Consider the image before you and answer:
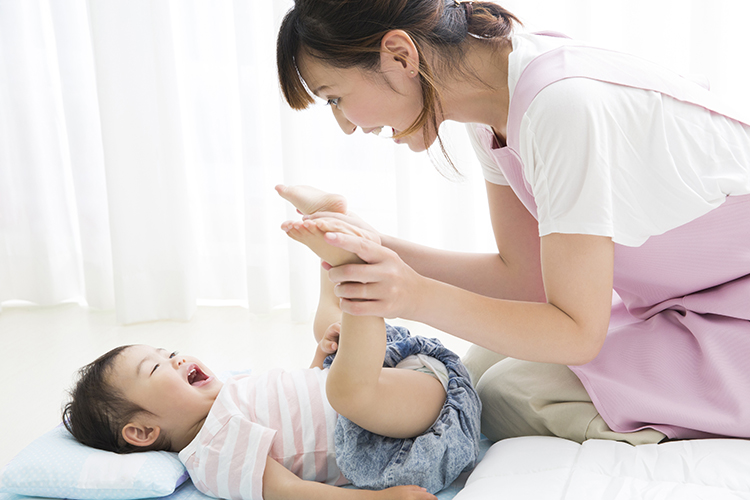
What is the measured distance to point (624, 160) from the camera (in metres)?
0.80

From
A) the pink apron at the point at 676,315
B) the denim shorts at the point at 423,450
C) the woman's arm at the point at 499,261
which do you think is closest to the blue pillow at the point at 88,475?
the denim shorts at the point at 423,450

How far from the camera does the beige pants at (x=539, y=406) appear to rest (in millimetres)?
968

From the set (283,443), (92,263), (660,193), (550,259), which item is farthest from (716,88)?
(92,263)

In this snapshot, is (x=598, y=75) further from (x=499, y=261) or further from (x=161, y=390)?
(x=161, y=390)

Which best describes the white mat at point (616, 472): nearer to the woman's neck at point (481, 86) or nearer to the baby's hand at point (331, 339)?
the baby's hand at point (331, 339)

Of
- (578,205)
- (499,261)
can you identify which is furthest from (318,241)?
(499,261)

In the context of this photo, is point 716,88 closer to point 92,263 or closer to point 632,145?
point 632,145

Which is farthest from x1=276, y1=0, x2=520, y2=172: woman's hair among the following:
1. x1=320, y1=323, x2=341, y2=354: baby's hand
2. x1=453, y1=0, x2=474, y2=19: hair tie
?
x1=320, y1=323, x2=341, y2=354: baby's hand

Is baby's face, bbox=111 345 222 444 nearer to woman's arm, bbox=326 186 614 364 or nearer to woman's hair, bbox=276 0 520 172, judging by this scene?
woman's arm, bbox=326 186 614 364

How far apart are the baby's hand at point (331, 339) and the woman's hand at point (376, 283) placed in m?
0.40

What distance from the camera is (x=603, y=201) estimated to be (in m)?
0.77

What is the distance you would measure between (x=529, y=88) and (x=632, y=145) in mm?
157

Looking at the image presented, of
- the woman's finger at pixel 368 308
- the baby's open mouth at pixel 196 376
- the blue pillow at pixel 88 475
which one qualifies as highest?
the woman's finger at pixel 368 308

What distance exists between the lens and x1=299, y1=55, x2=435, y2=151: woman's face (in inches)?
35.8
